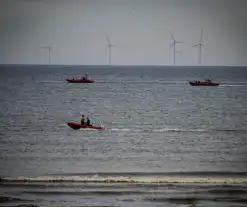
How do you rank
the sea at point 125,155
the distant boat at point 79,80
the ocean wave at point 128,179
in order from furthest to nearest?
the distant boat at point 79,80
the ocean wave at point 128,179
the sea at point 125,155

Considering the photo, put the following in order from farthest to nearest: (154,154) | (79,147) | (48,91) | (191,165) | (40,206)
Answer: (48,91), (79,147), (154,154), (191,165), (40,206)

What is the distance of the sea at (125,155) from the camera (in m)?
→ 6.82

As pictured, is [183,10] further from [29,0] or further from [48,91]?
[48,91]

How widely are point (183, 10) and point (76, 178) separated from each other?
3.29 m

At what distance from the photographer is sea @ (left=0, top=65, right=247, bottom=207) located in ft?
22.4

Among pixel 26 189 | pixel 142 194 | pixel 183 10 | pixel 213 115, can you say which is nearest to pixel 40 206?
pixel 26 189

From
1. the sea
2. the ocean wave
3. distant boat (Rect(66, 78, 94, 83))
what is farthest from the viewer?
distant boat (Rect(66, 78, 94, 83))

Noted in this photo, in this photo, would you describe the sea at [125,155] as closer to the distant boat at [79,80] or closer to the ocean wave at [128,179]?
the ocean wave at [128,179]

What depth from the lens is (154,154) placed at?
32.1ft

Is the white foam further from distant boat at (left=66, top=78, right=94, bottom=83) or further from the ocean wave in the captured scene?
distant boat at (left=66, top=78, right=94, bottom=83)

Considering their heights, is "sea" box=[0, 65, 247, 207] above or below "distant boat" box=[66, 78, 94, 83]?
below

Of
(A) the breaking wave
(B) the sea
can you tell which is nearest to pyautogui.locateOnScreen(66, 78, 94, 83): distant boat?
(B) the sea

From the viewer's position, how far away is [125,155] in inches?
382

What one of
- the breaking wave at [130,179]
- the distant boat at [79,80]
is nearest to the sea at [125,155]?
the breaking wave at [130,179]
